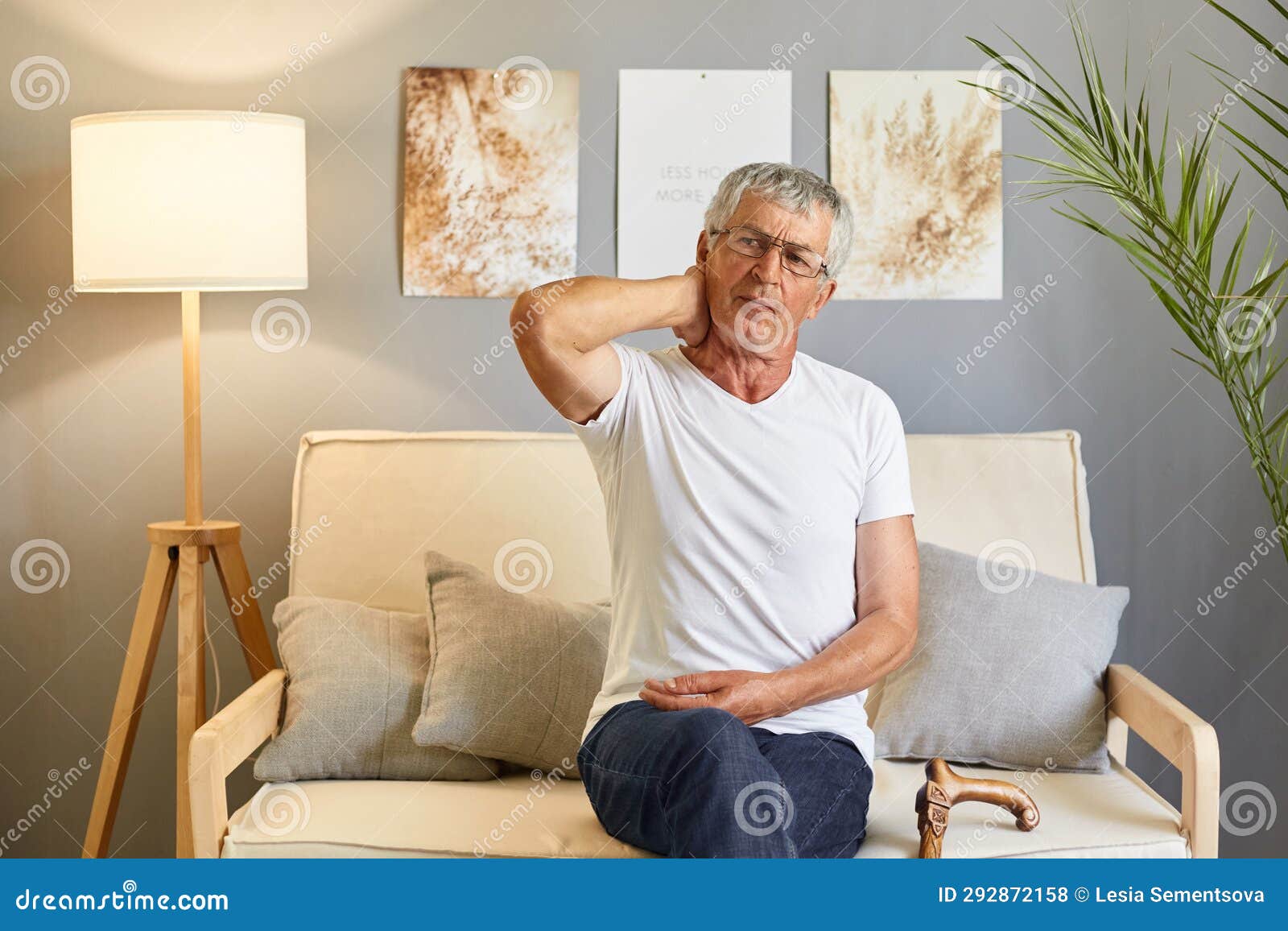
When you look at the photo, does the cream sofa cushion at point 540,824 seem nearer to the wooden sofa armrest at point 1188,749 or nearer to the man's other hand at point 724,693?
the wooden sofa armrest at point 1188,749

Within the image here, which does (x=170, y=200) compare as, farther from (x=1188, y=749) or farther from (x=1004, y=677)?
(x=1188, y=749)

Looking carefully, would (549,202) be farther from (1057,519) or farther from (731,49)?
(1057,519)

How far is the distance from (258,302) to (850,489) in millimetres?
1482

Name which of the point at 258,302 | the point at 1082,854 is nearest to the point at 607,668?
the point at 1082,854

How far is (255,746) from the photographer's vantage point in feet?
6.64

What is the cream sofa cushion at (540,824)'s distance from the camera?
1804 millimetres

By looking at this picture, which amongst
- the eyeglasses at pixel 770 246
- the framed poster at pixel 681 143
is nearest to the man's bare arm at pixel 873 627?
the eyeglasses at pixel 770 246

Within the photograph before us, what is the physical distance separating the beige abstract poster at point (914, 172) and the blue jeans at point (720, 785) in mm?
1260

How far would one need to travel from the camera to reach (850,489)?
190 centimetres

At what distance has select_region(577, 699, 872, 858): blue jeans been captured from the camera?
149 centimetres

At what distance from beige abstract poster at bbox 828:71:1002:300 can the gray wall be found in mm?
45

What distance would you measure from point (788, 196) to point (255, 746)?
1.22m

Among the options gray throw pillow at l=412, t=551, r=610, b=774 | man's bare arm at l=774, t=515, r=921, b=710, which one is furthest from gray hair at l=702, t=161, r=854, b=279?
gray throw pillow at l=412, t=551, r=610, b=774

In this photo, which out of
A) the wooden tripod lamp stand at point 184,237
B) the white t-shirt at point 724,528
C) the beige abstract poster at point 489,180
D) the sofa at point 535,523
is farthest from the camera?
the beige abstract poster at point 489,180
